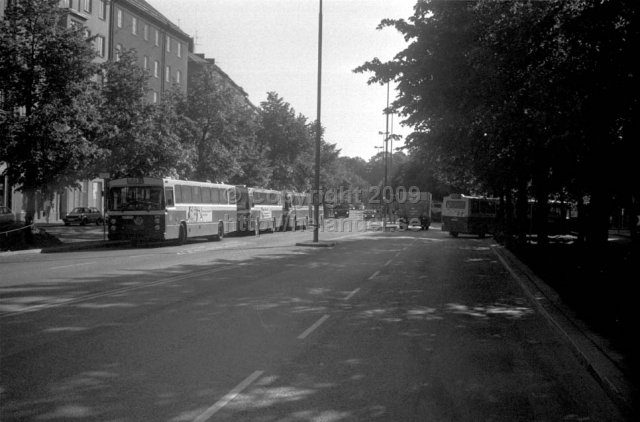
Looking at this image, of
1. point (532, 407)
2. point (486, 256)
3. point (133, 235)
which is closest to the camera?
point (532, 407)

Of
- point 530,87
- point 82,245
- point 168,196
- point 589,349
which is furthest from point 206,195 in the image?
A: point 589,349

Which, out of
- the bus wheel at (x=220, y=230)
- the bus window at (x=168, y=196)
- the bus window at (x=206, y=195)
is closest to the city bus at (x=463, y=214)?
the bus wheel at (x=220, y=230)

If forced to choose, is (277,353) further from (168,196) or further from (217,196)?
(217,196)

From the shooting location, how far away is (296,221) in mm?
52938

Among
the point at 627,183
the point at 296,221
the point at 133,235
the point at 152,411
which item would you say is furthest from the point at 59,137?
the point at 296,221

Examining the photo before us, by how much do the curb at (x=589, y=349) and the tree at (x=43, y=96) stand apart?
17.8m

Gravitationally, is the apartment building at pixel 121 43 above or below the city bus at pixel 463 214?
above

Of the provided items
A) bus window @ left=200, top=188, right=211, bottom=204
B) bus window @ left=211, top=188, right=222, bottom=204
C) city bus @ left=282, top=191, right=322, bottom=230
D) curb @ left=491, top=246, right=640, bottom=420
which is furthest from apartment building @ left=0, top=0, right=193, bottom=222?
curb @ left=491, top=246, right=640, bottom=420

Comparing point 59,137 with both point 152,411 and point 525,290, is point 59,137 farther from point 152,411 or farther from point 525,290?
point 152,411

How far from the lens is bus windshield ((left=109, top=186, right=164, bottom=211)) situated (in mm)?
28198

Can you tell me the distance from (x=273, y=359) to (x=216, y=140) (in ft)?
122

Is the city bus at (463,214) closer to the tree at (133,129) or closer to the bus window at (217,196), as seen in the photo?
the bus window at (217,196)

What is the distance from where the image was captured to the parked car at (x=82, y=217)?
1854 inches

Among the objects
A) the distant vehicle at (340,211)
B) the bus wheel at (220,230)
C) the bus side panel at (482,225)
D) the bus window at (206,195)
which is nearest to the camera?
the bus window at (206,195)
